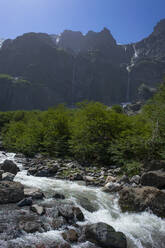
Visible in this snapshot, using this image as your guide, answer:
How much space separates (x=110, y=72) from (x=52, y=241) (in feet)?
635

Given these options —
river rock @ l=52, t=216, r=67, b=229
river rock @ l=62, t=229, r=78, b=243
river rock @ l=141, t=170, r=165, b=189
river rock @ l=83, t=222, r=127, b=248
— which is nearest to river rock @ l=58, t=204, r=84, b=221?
river rock @ l=52, t=216, r=67, b=229

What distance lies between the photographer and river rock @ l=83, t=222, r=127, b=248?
19.6ft

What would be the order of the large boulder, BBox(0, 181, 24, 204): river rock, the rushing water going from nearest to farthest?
the rushing water
BBox(0, 181, 24, 204): river rock
the large boulder

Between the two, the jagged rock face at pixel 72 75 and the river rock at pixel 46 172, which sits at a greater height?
the jagged rock face at pixel 72 75

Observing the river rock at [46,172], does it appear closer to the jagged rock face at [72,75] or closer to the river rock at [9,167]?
the river rock at [9,167]

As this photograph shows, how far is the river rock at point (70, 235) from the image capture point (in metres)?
6.07

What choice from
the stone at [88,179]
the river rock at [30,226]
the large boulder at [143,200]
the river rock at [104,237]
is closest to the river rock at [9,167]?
the stone at [88,179]

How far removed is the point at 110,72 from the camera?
→ 617 ft

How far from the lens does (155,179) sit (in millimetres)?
10859

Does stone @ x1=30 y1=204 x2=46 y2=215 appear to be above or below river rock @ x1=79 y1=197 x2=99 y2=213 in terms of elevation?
above

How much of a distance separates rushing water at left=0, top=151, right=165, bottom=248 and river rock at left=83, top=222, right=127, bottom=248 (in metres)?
0.42

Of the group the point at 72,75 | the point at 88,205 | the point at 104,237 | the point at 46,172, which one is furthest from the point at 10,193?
the point at 72,75

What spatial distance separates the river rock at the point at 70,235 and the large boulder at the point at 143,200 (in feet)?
11.2

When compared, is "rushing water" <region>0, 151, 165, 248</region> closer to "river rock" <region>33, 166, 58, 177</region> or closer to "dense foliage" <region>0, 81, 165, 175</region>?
"river rock" <region>33, 166, 58, 177</region>
